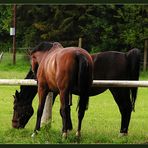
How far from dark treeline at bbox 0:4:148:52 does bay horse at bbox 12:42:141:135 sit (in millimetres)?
16342

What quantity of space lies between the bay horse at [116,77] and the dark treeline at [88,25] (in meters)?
16.3

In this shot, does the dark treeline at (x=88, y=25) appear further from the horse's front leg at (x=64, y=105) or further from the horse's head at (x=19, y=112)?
the horse's front leg at (x=64, y=105)

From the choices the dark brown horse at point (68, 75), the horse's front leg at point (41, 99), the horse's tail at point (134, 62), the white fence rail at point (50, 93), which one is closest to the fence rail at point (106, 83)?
the white fence rail at point (50, 93)

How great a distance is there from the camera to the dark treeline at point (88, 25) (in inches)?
929

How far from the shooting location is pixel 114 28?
2439 centimetres

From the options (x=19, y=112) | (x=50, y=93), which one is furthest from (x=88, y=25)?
(x=50, y=93)

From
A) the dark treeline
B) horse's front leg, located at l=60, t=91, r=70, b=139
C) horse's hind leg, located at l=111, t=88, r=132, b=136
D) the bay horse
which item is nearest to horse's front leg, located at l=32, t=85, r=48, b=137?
horse's front leg, located at l=60, t=91, r=70, b=139

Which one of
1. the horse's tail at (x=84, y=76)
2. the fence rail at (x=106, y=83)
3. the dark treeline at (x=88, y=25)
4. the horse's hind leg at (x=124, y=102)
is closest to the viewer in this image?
the horse's tail at (x=84, y=76)

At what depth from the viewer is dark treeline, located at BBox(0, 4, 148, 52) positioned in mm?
23594

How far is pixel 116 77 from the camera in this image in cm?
682

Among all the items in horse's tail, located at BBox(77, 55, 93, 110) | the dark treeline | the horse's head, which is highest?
horse's tail, located at BBox(77, 55, 93, 110)

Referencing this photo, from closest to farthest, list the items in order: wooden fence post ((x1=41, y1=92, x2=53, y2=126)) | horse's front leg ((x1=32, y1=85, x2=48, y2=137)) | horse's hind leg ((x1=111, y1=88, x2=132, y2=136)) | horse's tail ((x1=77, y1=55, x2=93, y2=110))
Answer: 1. horse's tail ((x1=77, y1=55, x2=93, y2=110))
2. horse's front leg ((x1=32, y1=85, x2=48, y2=137))
3. wooden fence post ((x1=41, y1=92, x2=53, y2=126))
4. horse's hind leg ((x1=111, y1=88, x2=132, y2=136))

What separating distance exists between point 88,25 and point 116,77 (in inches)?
713

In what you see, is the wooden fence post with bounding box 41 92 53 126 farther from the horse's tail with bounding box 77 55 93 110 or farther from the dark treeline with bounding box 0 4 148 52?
the dark treeline with bounding box 0 4 148 52
